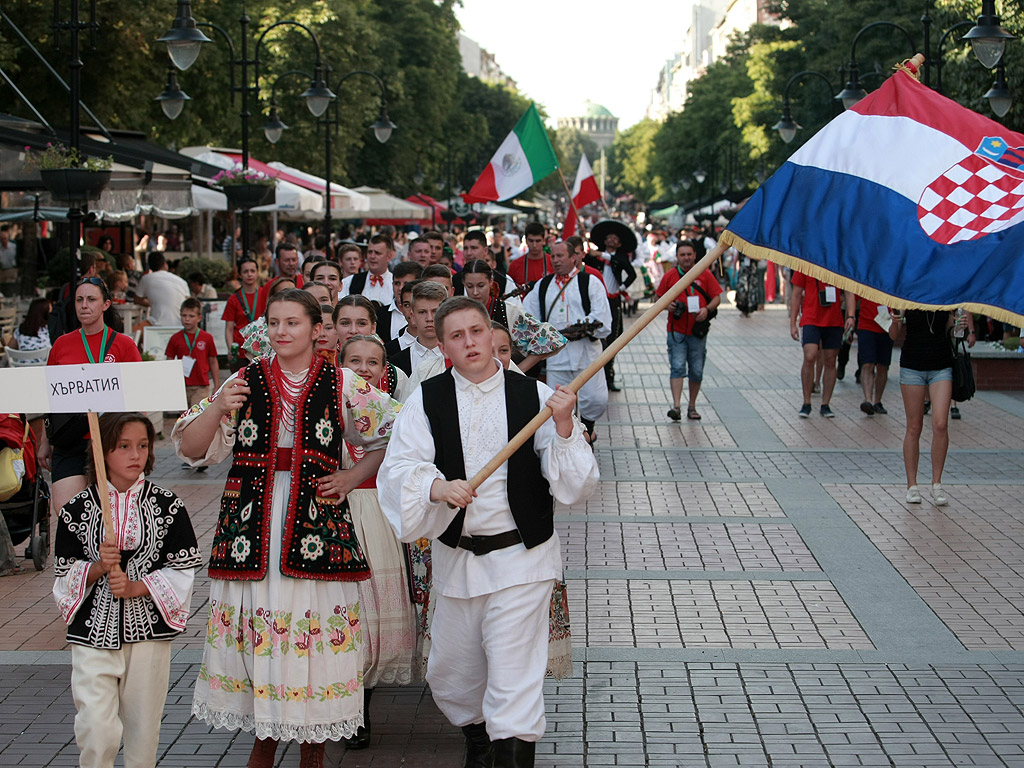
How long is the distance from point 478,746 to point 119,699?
1318 mm

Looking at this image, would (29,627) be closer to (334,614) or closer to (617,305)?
(334,614)

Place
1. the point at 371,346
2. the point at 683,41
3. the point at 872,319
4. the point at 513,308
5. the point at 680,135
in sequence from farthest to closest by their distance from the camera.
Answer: the point at 683,41, the point at 680,135, the point at 872,319, the point at 513,308, the point at 371,346

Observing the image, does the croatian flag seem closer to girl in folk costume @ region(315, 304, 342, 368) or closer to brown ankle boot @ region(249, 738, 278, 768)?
girl in folk costume @ region(315, 304, 342, 368)

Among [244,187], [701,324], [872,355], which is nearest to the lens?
[701,324]

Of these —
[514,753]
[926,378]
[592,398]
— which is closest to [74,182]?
[592,398]

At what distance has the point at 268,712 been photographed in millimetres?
4715

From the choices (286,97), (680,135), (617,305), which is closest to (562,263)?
(617,305)

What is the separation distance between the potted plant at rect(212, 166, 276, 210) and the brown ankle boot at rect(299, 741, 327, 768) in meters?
14.3

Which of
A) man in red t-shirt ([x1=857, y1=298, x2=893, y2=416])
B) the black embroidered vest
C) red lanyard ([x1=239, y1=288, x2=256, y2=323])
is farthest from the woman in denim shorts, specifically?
the black embroidered vest

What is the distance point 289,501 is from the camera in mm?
4797

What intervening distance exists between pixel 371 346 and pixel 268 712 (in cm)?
169

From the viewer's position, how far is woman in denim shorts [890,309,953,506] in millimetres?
9766

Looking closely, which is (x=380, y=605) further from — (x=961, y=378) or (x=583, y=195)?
(x=583, y=195)

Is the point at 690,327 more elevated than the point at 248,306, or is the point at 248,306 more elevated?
the point at 248,306
